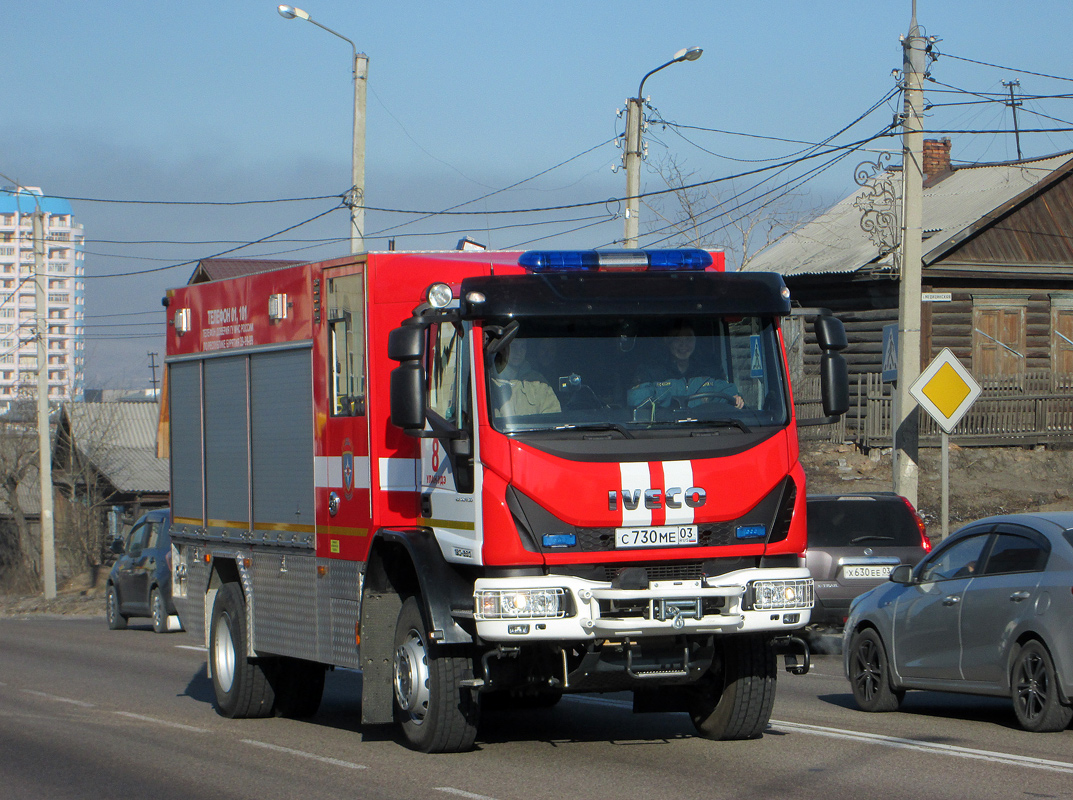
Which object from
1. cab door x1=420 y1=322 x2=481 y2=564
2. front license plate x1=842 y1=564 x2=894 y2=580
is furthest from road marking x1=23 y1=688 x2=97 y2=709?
front license plate x1=842 y1=564 x2=894 y2=580

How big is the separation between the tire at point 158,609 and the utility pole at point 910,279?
11.0 meters

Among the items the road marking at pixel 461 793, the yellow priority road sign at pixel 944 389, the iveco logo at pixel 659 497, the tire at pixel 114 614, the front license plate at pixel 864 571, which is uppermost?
the yellow priority road sign at pixel 944 389

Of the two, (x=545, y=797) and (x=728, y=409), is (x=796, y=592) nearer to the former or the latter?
(x=728, y=409)

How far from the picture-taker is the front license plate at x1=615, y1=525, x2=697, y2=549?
796 cm

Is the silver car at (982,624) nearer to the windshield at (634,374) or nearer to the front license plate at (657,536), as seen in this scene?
the windshield at (634,374)

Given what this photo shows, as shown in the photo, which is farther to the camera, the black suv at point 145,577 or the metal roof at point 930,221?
the metal roof at point 930,221

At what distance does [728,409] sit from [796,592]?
112 cm

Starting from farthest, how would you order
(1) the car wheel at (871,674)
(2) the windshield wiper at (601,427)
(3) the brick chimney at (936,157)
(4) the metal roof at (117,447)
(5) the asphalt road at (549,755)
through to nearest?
(4) the metal roof at (117,447), (3) the brick chimney at (936,157), (1) the car wheel at (871,674), (2) the windshield wiper at (601,427), (5) the asphalt road at (549,755)

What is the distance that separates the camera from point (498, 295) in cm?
812

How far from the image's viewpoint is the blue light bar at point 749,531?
817 centimetres

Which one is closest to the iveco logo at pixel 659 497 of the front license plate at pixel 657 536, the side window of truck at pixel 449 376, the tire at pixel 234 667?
the front license plate at pixel 657 536

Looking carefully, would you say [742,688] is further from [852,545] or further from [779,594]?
[852,545]

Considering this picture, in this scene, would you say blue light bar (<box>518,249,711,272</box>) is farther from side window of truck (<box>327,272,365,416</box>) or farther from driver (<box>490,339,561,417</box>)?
side window of truck (<box>327,272,365,416</box>)

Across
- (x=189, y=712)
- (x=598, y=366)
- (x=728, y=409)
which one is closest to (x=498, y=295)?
(x=598, y=366)
